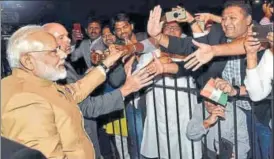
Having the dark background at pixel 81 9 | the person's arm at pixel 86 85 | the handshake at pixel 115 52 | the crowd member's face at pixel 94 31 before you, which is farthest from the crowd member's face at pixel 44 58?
the dark background at pixel 81 9

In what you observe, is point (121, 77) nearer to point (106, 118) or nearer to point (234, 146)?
point (106, 118)

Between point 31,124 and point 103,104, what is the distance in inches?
33.7

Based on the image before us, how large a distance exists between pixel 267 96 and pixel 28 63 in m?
1.38

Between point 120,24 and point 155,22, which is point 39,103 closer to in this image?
point 155,22

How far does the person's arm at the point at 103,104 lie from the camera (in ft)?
9.55

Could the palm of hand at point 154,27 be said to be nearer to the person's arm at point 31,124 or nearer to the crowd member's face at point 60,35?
the crowd member's face at point 60,35

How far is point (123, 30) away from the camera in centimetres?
371

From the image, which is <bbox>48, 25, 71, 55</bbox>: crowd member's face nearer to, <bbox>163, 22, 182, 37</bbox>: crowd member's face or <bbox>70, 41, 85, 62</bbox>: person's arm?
<bbox>163, 22, 182, 37</bbox>: crowd member's face

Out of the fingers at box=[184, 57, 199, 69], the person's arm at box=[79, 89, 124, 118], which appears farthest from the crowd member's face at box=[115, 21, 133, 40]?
the fingers at box=[184, 57, 199, 69]

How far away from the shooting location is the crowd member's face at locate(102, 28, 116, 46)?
401cm

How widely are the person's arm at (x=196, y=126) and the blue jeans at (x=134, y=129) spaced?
0.63 meters

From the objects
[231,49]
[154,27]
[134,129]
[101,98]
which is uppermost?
[154,27]

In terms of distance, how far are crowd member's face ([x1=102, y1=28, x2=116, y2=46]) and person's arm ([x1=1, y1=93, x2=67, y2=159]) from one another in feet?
6.17

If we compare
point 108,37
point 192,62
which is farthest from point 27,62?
point 108,37
